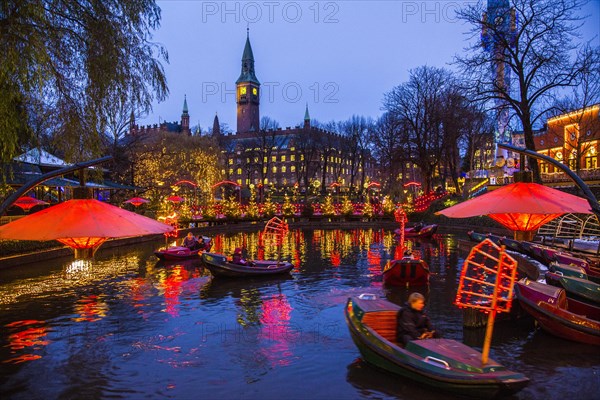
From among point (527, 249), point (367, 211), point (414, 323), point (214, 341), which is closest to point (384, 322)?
point (414, 323)

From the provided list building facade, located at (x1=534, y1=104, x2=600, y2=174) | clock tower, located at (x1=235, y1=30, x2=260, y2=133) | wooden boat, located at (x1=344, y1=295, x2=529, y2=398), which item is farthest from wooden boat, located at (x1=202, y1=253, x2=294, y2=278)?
clock tower, located at (x1=235, y1=30, x2=260, y2=133)

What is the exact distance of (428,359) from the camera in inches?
364

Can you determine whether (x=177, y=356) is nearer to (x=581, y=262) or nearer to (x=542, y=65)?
(x=581, y=262)

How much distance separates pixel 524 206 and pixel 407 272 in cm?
1021

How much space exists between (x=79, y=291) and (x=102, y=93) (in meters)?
8.40

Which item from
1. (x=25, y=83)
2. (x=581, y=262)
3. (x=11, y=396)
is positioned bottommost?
(x=11, y=396)

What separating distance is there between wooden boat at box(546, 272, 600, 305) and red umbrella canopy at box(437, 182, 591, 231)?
368 cm

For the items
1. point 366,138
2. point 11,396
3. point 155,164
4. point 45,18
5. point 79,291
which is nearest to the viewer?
point 11,396

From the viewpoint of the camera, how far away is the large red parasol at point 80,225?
7.80 m

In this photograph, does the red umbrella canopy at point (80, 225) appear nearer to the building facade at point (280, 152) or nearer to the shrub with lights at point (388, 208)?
the shrub with lights at point (388, 208)

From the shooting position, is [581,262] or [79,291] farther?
[79,291]

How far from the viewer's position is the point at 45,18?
12734 mm

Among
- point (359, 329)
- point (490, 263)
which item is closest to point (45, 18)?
point (359, 329)

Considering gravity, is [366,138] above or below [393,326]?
above
